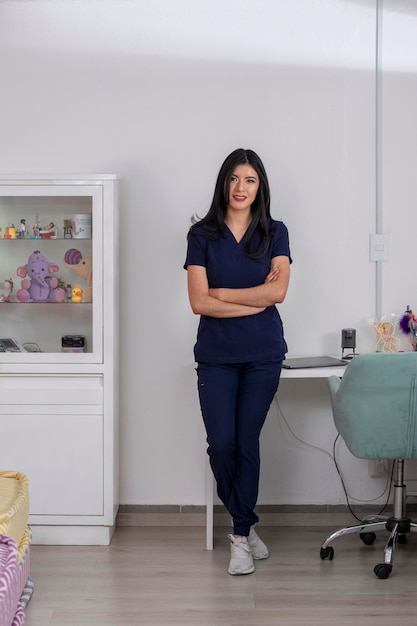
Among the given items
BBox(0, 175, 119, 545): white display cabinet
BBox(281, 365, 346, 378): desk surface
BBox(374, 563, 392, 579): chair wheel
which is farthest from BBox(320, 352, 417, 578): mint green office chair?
BBox(0, 175, 119, 545): white display cabinet

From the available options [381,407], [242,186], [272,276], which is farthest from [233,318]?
[381,407]

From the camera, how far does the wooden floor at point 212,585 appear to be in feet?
9.93

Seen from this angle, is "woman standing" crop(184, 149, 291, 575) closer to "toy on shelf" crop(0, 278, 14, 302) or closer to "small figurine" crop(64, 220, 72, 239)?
"small figurine" crop(64, 220, 72, 239)

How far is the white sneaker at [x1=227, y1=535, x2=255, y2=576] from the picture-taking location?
3.43m

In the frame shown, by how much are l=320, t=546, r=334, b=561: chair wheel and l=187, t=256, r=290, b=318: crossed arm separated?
1015 millimetres

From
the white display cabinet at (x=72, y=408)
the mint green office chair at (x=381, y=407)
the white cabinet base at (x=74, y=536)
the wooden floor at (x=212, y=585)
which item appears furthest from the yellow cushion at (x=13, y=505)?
the mint green office chair at (x=381, y=407)

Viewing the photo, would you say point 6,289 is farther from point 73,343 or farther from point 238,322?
point 238,322

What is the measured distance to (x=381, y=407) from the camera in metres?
3.31

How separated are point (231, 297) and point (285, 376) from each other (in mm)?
484

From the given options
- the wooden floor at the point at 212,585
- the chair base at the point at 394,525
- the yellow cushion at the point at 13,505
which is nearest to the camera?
the yellow cushion at the point at 13,505

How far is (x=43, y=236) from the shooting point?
395cm

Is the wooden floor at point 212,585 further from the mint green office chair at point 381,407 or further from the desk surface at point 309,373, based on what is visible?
the desk surface at point 309,373

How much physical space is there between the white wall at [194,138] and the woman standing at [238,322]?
55cm

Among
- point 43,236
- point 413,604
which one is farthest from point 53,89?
point 413,604
